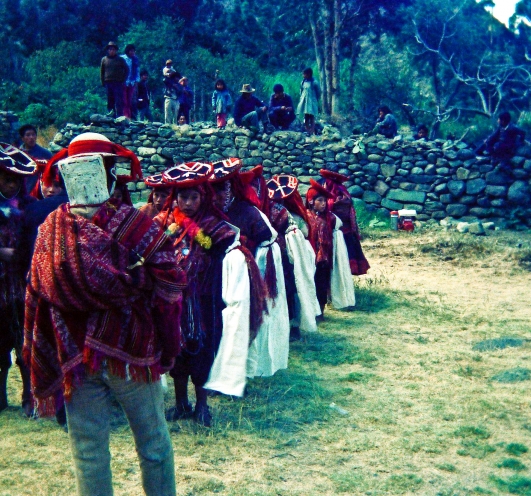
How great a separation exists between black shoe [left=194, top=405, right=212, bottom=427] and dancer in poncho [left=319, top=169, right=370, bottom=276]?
3.87 meters

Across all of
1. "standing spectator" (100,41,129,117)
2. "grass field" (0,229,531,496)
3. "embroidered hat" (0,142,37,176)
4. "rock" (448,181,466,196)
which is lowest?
"grass field" (0,229,531,496)

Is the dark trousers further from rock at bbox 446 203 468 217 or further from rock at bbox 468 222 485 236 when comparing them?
rock at bbox 468 222 485 236

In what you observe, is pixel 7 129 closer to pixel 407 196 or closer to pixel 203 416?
pixel 407 196

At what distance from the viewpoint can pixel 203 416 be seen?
4.75 meters

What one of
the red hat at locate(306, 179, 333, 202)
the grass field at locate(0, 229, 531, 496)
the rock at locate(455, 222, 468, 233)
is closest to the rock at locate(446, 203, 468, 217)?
the rock at locate(455, 222, 468, 233)

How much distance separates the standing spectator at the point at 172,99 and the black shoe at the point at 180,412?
44.1ft

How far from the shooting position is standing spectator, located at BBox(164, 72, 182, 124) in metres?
17.3

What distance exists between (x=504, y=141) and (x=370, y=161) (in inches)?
113

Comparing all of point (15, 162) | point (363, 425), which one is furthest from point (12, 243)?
Answer: point (363, 425)

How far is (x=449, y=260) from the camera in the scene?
11.4 metres

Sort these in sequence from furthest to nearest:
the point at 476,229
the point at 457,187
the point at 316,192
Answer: the point at 457,187
the point at 476,229
the point at 316,192

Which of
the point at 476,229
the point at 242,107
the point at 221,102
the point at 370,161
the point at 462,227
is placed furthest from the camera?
the point at 221,102

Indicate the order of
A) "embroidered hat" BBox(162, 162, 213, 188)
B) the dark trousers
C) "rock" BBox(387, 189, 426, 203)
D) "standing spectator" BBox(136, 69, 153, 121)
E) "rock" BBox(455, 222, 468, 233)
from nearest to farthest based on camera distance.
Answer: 1. "embroidered hat" BBox(162, 162, 213, 188)
2. "rock" BBox(455, 222, 468, 233)
3. "rock" BBox(387, 189, 426, 203)
4. the dark trousers
5. "standing spectator" BBox(136, 69, 153, 121)

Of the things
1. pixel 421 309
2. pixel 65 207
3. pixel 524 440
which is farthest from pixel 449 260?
pixel 65 207
